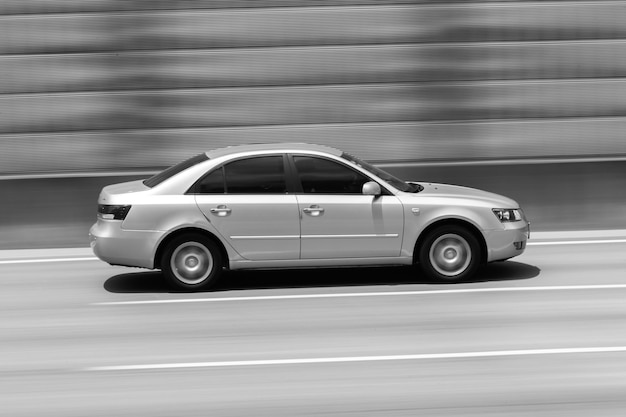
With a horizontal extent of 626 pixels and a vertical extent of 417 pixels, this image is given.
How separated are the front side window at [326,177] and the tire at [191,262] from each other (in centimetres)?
113

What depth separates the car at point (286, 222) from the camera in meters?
8.87

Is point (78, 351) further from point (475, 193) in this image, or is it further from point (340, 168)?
point (475, 193)

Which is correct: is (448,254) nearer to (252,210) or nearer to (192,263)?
(252,210)

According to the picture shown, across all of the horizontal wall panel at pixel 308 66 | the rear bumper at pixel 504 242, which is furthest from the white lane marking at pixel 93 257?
the horizontal wall panel at pixel 308 66

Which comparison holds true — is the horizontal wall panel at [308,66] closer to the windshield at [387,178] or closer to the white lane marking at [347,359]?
the windshield at [387,178]

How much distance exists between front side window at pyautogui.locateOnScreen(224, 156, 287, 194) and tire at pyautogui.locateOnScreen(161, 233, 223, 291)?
1.94 ft

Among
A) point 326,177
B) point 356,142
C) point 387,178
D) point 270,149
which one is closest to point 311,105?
point 356,142

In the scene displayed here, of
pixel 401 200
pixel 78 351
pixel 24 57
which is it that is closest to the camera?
pixel 78 351

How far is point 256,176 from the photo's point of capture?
9023 millimetres

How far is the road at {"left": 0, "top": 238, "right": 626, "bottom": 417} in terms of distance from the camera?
5.59 m

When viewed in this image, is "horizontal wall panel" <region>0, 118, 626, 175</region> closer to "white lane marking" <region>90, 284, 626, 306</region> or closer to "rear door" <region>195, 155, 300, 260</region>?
"rear door" <region>195, 155, 300, 260</region>

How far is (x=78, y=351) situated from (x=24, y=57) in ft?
23.2

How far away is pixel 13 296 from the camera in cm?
914

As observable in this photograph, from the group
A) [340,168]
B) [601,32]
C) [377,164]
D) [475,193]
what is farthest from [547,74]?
[340,168]
